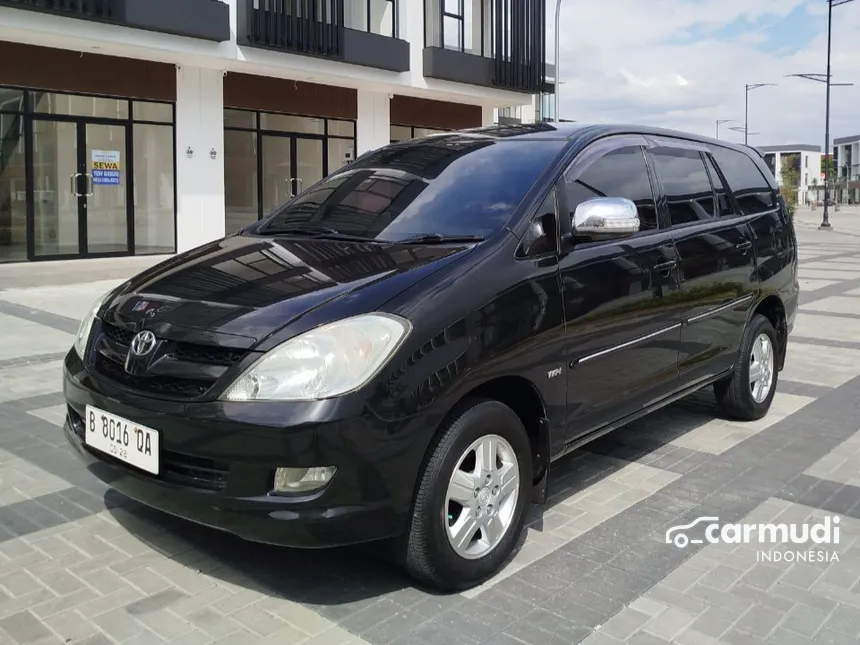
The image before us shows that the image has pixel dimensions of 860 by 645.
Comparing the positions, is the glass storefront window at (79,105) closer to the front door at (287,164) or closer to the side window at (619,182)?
the front door at (287,164)

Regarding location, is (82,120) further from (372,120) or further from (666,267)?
(666,267)

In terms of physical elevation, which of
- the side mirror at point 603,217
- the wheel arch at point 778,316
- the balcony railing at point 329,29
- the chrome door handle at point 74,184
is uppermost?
the balcony railing at point 329,29

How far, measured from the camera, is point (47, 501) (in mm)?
4133

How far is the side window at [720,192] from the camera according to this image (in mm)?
5260

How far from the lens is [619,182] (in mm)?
4309

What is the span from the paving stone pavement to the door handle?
1109 millimetres

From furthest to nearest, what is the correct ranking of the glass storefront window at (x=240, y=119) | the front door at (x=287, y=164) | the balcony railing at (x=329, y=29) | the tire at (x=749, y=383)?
the front door at (x=287, y=164), the glass storefront window at (x=240, y=119), the balcony railing at (x=329, y=29), the tire at (x=749, y=383)

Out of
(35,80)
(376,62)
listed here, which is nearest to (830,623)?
(35,80)

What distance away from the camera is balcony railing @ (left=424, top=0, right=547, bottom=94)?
70.1 feet

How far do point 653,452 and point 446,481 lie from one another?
2.35 meters

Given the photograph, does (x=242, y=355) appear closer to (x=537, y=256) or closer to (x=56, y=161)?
(x=537, y=256)

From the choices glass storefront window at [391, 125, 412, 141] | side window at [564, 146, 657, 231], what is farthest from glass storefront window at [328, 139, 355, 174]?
side window at [564, 146, 657, 231]

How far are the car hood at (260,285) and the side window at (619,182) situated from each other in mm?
834

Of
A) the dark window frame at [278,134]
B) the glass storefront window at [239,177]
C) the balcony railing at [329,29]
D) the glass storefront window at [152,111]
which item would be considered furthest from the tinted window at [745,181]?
the glass storefront window at [239,177]
